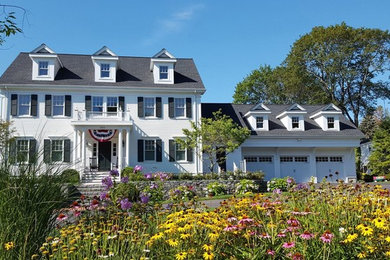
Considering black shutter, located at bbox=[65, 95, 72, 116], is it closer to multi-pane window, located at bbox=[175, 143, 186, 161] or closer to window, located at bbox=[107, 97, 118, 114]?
window, located at bbox=[107, 97, 118, 114]

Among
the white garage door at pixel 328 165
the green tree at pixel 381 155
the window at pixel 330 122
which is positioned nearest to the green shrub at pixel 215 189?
the white garage door at pixel 328 165

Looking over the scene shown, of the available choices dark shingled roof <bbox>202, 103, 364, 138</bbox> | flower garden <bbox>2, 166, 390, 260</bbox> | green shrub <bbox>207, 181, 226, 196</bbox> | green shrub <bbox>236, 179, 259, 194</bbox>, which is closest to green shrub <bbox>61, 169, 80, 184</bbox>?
flower garden <bbox>2, 166, 390, 260</bbox>

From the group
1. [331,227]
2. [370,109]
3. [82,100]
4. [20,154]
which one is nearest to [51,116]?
[82,100]

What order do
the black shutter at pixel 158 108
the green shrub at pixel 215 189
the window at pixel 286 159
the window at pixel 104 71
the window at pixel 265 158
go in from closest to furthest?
the green shrub at pixel 215 189, the black shutter at pixel 158 108, the window at pixel 104 71, the window at pixel 265 158, the window at pixel 286 159

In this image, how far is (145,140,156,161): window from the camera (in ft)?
72.5

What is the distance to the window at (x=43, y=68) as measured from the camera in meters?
22.2

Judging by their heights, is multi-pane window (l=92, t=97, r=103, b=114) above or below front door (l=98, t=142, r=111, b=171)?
above

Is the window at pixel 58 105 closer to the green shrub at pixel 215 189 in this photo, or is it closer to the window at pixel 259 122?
the green shrub at pixel 215 189

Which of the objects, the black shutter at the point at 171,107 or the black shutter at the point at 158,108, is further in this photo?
the black shutter at the point at 171,107

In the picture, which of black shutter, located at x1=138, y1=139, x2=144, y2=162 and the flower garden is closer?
the flower garden

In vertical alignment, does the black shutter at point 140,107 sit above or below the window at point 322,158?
above

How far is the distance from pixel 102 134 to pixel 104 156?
5.49ft

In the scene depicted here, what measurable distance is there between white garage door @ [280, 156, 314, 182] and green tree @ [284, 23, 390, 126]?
13.5 m

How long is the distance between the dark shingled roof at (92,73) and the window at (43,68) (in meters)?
0.63
